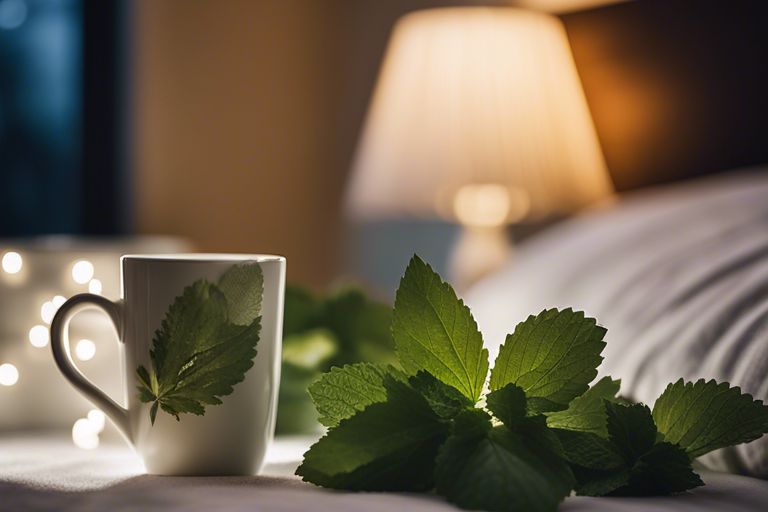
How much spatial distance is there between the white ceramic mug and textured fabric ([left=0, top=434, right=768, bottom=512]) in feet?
0.05

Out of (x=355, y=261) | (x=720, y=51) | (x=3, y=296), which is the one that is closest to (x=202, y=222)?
(x=355, y=261)

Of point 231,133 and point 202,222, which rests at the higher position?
point 231,133

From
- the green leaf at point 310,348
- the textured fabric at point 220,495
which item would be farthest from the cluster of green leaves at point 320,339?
the textured fabric at point 220,495

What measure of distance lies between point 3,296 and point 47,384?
8 centimetres

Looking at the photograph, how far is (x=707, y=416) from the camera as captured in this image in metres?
0.51

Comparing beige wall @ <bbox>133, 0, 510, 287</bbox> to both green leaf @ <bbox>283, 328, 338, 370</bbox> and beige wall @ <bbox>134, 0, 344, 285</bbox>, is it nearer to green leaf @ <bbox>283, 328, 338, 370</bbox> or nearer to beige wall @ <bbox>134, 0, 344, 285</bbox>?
beige wall @ <bbox>134, 0, 344, 285</bbox>

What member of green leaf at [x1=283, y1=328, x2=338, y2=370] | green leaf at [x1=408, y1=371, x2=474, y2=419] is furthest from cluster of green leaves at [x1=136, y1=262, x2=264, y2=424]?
green leaf at [x1=283, y1=328, x2=338, y2=370]

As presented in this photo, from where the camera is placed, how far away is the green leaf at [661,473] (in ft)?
1.64

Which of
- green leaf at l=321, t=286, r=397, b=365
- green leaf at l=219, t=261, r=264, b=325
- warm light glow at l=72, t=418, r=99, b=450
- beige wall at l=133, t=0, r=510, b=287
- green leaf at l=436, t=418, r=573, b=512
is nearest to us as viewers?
green leaf at l=436, t=418, r=573, b=512

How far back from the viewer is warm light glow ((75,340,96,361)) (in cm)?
74

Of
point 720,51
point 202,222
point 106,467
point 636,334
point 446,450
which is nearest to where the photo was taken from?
point 446,450

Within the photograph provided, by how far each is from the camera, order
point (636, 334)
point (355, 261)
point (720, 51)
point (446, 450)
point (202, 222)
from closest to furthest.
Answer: point (446, 450) → point (636, 334) → point (720, 51) → point (202, 222) → point (355, 261)

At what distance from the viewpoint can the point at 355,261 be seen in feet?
7.32

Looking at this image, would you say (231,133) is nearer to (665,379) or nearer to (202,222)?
(202,222)
